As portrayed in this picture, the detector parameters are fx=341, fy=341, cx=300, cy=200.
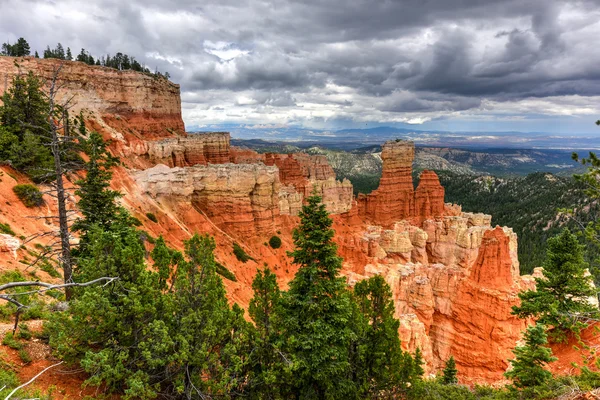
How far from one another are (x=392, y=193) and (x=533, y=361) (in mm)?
47221

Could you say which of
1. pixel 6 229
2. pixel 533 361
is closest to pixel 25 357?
pixel 6 229

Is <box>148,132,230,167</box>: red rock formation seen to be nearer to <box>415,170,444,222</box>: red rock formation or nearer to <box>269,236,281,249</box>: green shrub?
<box>269,236,281,249</box>: green shrub

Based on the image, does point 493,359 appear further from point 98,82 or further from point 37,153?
point 98,82

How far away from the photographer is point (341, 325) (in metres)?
13.8

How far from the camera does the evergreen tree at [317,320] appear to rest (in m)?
13.1

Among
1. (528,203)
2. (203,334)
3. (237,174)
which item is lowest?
(528,203)

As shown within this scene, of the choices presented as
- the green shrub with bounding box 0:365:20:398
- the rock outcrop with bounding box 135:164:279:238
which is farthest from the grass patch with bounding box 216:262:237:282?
the green shrub with bounding box 0:365:20:398

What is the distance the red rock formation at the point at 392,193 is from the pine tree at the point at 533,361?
147 ft

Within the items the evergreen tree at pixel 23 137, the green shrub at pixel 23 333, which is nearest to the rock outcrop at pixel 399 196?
the evergreen tree at pixel 23 137

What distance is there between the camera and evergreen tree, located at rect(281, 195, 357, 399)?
13117 mm

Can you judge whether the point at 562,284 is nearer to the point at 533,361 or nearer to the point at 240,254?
the point at 533,361

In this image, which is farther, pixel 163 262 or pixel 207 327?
pixel 163 262

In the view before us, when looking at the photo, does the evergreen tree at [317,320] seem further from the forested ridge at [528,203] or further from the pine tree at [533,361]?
the forested ridge at [528,203]

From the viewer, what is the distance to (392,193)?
2469 inches
